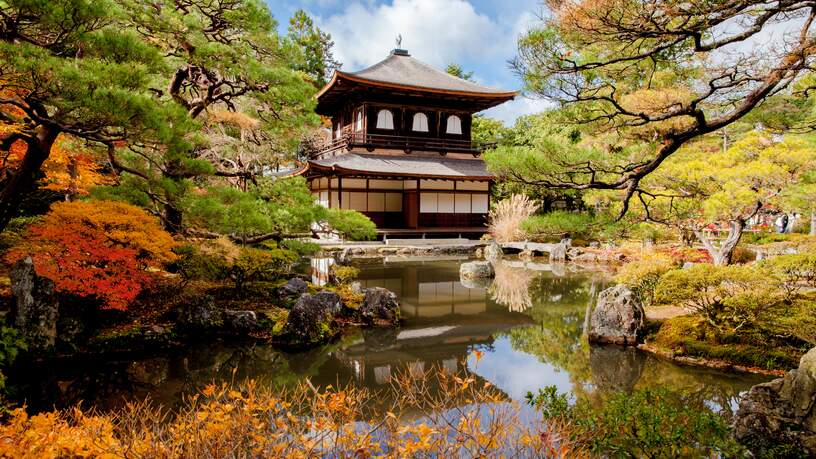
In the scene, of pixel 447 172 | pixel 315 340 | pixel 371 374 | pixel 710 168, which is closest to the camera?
pixel 371 374

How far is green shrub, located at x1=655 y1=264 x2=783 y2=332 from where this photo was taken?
227 inches

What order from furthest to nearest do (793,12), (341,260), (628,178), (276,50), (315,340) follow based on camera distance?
(341,260), (276,50), (315,340), (628,178), (793,12)

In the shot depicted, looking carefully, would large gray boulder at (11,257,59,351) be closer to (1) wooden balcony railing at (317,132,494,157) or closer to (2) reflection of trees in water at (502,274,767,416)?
(2) reflection of trees in water at (502,274,767,416)

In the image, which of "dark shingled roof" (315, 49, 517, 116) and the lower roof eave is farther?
"dark shingled roof" (315, 49, 517, 116)

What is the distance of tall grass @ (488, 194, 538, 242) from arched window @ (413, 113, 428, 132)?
14.7ft

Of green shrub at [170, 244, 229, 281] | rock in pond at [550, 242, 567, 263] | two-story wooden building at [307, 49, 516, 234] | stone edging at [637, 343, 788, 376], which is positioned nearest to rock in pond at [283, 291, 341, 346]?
green shrub at [170, 244, 229, 281]

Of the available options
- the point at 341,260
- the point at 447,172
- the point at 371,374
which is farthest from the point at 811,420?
the point at 447,172

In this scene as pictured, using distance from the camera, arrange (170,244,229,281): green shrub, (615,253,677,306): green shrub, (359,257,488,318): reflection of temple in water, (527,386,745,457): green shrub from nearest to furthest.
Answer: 1. (527,386,745,457): green shrub
2. (170,244,229,281): green shrub
3. (615,253,677,306): green shrub
4. (359,257,488,318): reflection of temple in water

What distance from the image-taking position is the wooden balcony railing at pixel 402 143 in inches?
735

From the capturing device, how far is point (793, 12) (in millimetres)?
3213

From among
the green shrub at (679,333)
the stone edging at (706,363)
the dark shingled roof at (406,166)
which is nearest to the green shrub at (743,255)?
the green shrub at (679,333)

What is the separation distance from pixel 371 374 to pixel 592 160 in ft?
10.9

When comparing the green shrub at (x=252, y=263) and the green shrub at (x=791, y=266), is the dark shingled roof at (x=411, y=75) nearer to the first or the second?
the green shrub at (x=252, y=263)

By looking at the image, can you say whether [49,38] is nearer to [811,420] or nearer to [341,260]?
[811,420]
